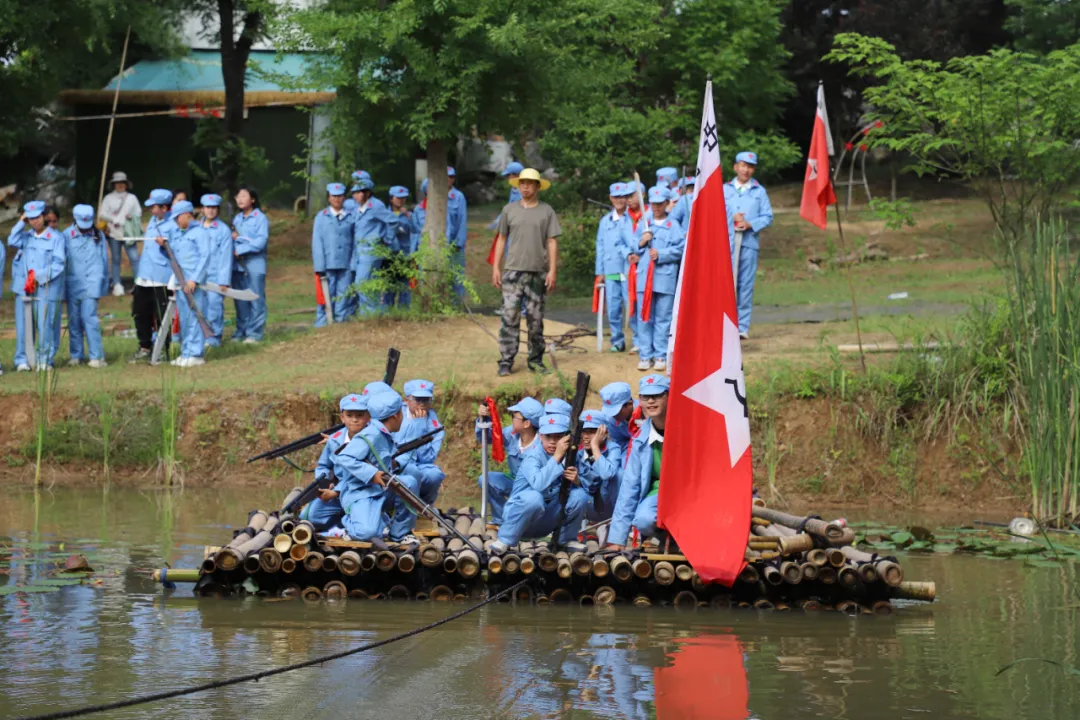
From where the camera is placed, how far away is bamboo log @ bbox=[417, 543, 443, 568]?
36.4 ft

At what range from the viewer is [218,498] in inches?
636

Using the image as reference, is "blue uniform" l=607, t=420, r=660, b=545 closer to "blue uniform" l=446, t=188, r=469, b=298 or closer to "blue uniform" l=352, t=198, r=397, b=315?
"blue uniform" l=352, t=198, r=397, b=315

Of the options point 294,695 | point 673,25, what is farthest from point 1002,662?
point 673,25

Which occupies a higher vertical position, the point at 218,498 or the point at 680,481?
the point at 680,481

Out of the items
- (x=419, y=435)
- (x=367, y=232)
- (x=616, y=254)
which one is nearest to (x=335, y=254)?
(x=367, y=232)

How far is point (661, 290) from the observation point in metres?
16.8

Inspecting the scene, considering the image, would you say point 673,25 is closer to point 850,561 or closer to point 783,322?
point 783,322

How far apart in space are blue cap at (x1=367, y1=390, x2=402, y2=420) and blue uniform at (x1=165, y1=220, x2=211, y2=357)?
7.31 m

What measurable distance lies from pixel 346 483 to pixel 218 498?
4.83m

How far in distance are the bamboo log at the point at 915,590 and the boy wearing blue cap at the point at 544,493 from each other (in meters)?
2.43

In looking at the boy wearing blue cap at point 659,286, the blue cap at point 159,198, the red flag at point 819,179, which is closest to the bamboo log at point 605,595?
the boy wearing blue cap at point 659,286

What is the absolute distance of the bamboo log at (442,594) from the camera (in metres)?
11.2

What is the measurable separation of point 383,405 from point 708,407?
2889mm

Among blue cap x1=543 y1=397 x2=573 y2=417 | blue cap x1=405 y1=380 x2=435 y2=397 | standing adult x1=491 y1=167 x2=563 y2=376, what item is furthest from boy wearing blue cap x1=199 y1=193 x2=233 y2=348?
blue cap x1=543 y1=397 x2=573 y2=417
